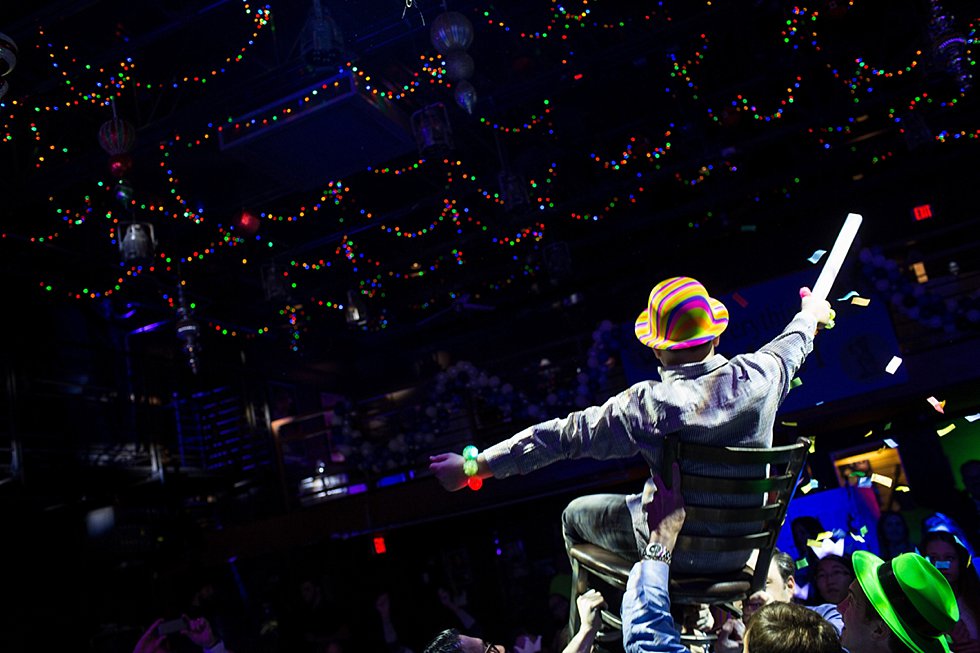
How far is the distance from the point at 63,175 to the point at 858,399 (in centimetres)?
716

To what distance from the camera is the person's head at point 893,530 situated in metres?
7.47

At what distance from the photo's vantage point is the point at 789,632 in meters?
2.08

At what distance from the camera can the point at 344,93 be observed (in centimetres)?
539

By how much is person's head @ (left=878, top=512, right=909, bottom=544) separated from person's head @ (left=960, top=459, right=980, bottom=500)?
1.10 m

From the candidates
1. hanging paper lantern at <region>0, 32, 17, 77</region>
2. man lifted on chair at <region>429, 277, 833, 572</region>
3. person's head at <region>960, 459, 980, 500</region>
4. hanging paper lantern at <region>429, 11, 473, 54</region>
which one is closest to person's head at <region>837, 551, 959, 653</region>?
man lifted on chair at <region>429, 277, 833, 572</region>

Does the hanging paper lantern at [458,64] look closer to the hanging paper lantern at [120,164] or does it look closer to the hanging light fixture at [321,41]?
the hanging light fixture at [321,41]

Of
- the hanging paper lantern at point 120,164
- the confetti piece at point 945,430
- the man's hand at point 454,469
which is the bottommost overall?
the confetti piece at point 945,430

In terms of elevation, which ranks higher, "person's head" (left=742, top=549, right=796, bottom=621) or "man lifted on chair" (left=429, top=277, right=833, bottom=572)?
"man lifted on chair" (left=429, top=277, right=833, bottom=572)

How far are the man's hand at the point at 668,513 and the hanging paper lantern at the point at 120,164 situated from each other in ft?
14.6

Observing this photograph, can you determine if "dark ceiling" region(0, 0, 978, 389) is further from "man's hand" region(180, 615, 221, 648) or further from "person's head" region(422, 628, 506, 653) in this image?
"person's head" region(422, 628, 506, 653)

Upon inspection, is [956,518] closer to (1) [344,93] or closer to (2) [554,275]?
(2) [554,275]

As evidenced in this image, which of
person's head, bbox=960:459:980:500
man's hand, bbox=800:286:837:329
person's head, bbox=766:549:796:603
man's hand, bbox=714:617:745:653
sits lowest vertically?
person's head, bbox=960:459:980:500

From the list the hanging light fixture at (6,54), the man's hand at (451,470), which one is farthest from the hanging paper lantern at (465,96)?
the man's hand at (451,470)

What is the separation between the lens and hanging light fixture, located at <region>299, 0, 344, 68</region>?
A: 15.2ft
